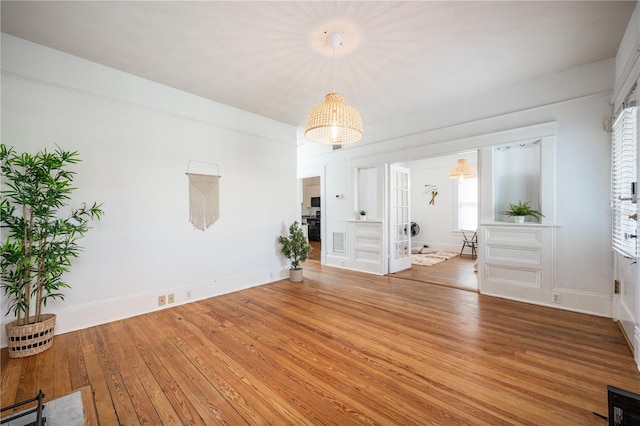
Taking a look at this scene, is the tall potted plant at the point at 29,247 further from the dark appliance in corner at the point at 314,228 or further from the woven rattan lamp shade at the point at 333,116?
the dark appliance in corner at the point at 314,228

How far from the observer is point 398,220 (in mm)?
5602

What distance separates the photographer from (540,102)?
3514 mm

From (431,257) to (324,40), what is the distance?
19.5ft

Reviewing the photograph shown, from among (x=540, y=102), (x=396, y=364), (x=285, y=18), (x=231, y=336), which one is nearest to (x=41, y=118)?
(x=285, y=18)

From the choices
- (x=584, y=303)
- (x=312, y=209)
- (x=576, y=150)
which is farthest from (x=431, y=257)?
(x=312, y=209)

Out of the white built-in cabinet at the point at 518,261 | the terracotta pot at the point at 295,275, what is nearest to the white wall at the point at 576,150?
the white built-in cabinet at the point at 518,261

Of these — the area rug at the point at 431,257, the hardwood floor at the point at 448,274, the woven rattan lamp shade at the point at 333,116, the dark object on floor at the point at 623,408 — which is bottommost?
the hardwood floor at the point at 448,274

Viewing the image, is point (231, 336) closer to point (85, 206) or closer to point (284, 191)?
point (85, 206)

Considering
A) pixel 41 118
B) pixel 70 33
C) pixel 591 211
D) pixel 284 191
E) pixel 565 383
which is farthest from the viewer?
pixel 284 191

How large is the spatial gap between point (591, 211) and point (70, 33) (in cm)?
591

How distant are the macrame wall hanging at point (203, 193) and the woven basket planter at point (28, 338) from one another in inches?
71.1

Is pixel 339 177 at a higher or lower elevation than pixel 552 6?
lower

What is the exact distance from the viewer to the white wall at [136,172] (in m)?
2.79

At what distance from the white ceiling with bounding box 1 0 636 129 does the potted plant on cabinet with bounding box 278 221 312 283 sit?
2389 mm
